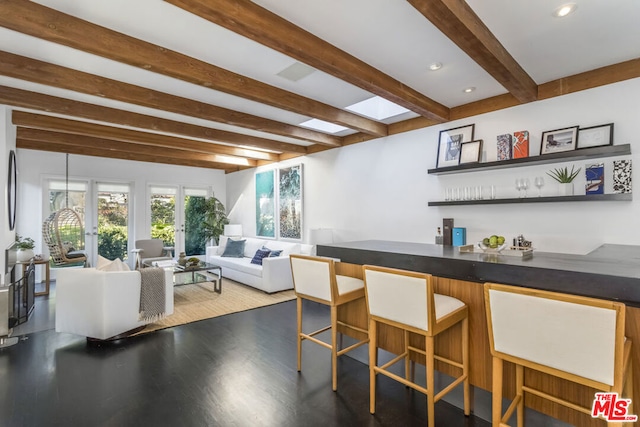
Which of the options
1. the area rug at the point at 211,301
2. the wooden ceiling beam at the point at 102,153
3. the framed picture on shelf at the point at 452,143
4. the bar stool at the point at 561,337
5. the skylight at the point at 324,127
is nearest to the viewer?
the bar stool at the point at 561,337

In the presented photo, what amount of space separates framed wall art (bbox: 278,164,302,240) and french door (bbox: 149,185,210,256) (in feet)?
8.88

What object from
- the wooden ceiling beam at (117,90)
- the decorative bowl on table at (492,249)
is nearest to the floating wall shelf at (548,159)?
the decorative bowl on table at (492,249)

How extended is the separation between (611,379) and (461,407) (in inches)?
46.5

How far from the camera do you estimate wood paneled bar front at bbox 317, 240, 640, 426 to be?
4.83 feet

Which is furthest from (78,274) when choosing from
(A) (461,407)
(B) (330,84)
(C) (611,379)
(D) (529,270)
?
(C) (611,379)

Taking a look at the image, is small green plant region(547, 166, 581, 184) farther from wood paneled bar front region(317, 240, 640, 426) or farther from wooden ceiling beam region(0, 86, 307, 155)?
wooden ceiling beam region(0, 86, 307, 155)

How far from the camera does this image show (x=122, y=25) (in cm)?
229

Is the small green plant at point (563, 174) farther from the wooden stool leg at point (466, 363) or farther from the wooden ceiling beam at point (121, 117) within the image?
the wooden ceiling beam at point (121, 117)

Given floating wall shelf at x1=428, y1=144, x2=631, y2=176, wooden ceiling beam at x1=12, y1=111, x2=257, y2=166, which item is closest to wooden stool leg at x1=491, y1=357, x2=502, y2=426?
floating wall shelf at x1=428, y1=144, x2=631, y2=176

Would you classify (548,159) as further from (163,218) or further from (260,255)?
(163,218)

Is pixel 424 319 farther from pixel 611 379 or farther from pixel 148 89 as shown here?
pixel 148 89

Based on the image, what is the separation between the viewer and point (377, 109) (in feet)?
14.6

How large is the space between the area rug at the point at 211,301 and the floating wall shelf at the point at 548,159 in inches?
125

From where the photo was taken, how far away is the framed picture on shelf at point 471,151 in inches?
148
